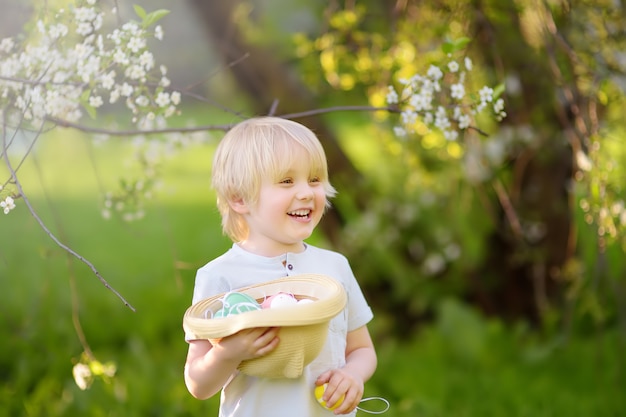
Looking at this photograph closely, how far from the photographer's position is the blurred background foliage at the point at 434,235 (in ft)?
12.3

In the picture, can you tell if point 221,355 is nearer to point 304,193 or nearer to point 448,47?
point 304,193

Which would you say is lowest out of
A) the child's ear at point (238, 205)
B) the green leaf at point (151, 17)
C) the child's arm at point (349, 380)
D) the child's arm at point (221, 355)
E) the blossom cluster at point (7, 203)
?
the child's arm at point (349, 380)

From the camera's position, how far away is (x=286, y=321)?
157 cm

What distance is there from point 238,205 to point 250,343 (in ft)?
1.21

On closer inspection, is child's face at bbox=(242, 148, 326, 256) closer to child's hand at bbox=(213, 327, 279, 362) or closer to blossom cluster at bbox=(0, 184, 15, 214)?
child's hand at bbox=(213, 327, 279, 362)

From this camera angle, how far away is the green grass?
376 cm

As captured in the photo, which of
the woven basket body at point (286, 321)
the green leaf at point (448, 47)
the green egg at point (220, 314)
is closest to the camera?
the woven basket body at point (286, 321)

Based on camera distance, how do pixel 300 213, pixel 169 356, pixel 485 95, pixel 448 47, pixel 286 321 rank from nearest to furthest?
pixel 286 321
pixel 300 213
pixel 485 95
pixel 448 47
pixel 169 356

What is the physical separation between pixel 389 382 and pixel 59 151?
8.38 feet

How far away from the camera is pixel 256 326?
156 centimetres

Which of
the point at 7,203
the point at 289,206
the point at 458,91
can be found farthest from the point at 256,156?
the point at 458,91

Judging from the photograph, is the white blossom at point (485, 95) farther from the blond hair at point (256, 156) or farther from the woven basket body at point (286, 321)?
the woven basket body at point (286, 321)

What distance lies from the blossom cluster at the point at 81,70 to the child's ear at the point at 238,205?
0.53m

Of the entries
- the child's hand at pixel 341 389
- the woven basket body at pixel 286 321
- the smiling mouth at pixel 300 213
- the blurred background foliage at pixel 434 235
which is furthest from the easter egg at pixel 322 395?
the blurred background foliage at pixel 434 235
